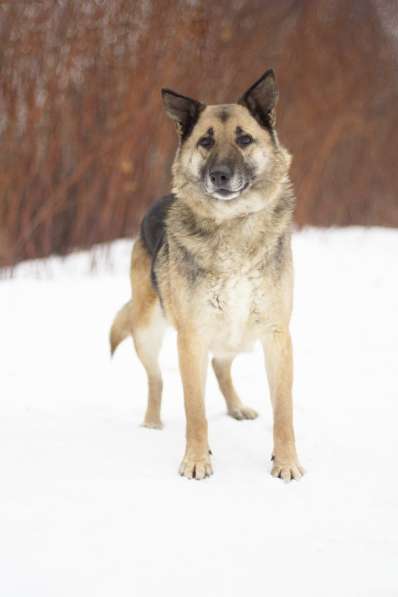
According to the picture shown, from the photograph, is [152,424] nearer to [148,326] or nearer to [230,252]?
[148,326]

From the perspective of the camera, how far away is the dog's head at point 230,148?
319 cm

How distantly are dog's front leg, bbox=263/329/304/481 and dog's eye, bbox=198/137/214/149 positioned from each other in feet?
3.05

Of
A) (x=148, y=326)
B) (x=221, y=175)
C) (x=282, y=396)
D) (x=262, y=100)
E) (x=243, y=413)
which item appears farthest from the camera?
(x=243, y=413)

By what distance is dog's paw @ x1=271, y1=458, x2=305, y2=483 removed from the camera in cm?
317

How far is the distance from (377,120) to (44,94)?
21.0ft

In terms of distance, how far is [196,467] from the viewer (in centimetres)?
323

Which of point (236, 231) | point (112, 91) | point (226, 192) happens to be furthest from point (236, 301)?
point (112, 91)

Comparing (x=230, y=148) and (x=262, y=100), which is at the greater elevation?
(x=262, y=100)

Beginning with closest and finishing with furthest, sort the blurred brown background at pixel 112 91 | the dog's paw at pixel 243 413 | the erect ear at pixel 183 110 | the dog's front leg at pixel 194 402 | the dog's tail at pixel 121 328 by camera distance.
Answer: the dog's front leg at pixel 194 402
the erect ear at pixel 183 110
the dog's paw at pixel 243 413
the dog's tail at pixel 121 328
the blurred brown background at pixel 112 91

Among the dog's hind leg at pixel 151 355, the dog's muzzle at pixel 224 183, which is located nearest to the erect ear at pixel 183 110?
the dog's muzzle at pixel 224 183

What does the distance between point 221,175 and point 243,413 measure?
5.09 feet

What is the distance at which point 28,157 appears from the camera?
7.46 m

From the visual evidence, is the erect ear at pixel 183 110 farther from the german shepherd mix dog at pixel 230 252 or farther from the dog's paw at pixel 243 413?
the dog's paw at pixel 243 413

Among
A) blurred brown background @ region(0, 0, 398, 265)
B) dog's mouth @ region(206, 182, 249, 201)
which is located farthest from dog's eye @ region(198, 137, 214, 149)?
blurred brown background @ region(0, 0, 398, 265)
